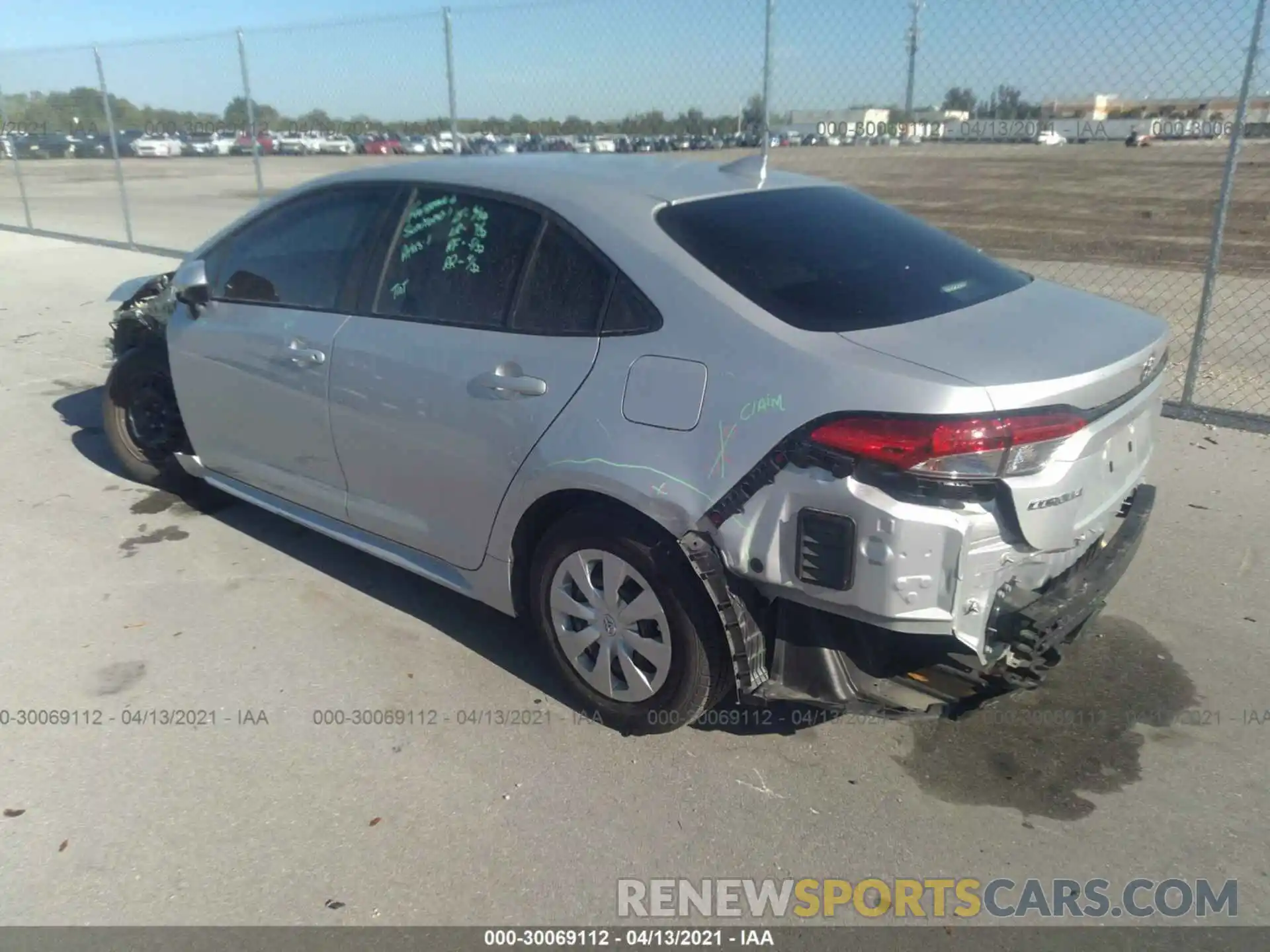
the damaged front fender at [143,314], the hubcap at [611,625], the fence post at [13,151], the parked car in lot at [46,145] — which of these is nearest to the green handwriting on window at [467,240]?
the hubcap at [611,625]

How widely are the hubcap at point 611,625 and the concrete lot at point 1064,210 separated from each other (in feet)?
5.57

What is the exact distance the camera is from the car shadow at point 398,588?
372cm

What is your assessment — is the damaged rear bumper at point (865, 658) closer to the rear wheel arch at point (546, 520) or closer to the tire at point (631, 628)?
the tire at point (631, 628)

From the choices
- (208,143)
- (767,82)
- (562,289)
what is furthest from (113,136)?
(562,289)

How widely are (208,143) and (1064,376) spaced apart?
17.2m

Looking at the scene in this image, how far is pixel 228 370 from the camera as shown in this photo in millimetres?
4277

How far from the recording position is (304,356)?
387 centimetres

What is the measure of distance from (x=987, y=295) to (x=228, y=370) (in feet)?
10.0

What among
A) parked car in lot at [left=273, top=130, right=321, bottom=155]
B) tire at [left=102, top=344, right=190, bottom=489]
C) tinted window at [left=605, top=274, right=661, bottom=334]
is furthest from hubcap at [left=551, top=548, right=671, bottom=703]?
parked car in lot at [left=273, top=130, right=321, bottom=155]

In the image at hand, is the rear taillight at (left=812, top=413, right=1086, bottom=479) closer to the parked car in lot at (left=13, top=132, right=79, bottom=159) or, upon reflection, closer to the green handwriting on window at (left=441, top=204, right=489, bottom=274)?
the green handwriting on window at (left=441, top=204, right=489, bottom=274)

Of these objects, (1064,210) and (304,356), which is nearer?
(304,356)

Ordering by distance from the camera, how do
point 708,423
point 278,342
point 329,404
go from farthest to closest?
point 278,342 < point 329,404 < point 708,423

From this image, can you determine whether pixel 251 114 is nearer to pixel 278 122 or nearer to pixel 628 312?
pixel 278 122

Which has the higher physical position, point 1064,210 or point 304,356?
point 304,356
